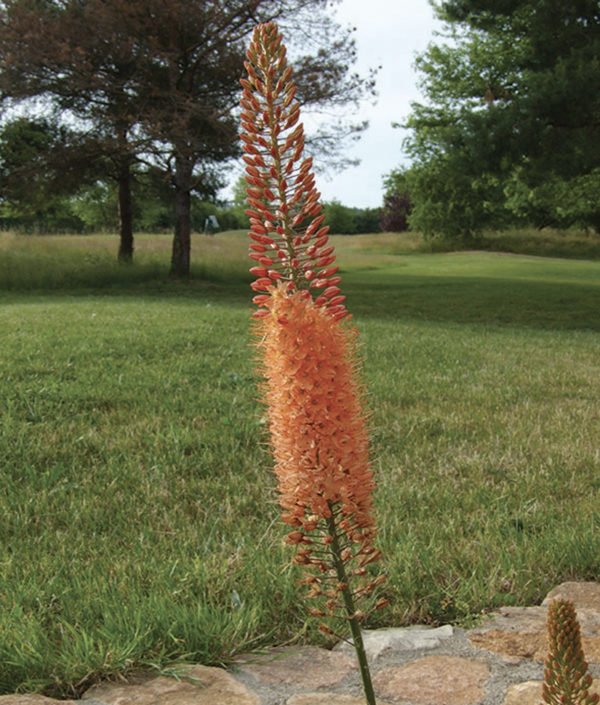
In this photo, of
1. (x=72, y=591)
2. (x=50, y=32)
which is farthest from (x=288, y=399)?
(x=50, y=32)

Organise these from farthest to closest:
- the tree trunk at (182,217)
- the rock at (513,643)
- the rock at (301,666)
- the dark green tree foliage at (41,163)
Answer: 1. the tree trunk at (182,217)
2. the dark green tree foliage at (41,163)
3. the rock at (513,643)
4. the rock at (301,666)

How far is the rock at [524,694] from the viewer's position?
207 centimetres

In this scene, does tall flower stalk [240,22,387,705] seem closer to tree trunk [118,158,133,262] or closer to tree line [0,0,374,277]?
tree line [0,0,374,277]

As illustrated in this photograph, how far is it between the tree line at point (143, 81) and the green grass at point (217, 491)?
10.9 m

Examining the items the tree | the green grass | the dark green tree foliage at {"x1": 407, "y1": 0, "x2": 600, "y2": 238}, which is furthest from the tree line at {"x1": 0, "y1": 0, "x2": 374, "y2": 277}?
the green grass

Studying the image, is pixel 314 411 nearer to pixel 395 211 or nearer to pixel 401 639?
pixel 401 639

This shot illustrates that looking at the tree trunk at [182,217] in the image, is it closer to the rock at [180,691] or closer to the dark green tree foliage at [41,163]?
the dark green tree foliage at [41,163]

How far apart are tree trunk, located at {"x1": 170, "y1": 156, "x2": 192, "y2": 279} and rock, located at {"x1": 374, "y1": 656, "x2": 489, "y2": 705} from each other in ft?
63.9

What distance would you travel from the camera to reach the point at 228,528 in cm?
346

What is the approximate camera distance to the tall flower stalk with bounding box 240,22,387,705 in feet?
4.51

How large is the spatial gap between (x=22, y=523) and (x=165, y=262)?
2219 cm

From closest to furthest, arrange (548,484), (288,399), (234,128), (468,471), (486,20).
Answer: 1. (288,399)
2. (548,484)
3. (468,471)
4. (486,20)
5. (234,128)

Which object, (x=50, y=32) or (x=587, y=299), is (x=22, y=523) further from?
(x=587, y=299)

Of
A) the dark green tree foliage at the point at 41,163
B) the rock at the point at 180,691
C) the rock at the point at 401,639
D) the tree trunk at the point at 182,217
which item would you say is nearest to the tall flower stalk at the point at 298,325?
the rock at the point at 180,691
